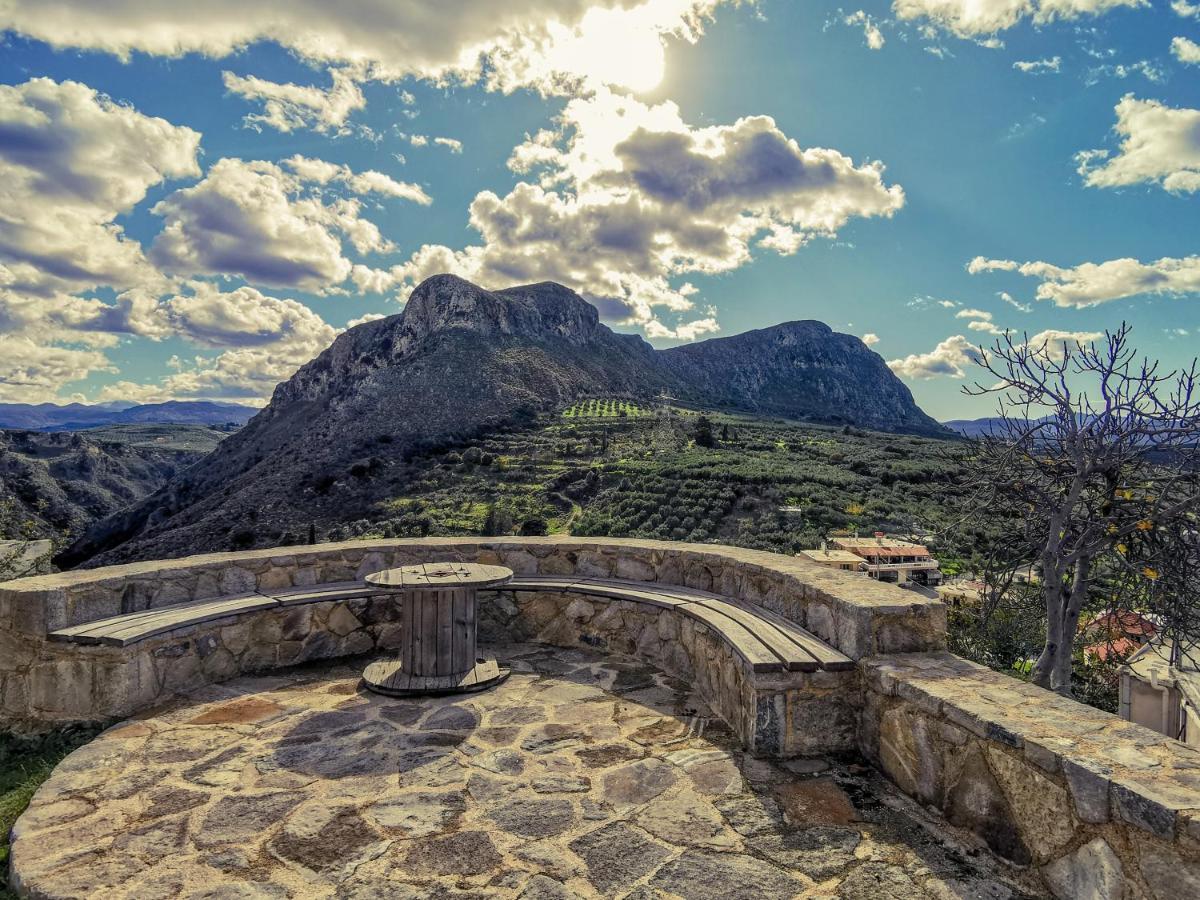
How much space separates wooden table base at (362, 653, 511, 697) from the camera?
3.59 metres

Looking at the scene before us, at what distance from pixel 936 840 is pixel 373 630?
381 cm

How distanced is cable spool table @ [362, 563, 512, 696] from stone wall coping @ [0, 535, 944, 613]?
1.15 meters

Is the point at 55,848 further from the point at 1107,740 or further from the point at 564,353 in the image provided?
the point at 564,353

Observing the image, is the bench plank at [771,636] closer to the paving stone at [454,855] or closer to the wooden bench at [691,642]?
the wooden bench at [691,642]

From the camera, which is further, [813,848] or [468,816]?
[468,816]

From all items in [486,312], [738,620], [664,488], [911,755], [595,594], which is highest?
[486,312]

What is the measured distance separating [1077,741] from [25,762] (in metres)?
4.48

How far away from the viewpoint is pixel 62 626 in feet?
11.1

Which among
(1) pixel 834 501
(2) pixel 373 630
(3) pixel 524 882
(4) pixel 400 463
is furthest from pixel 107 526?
(3) pixel 524 882

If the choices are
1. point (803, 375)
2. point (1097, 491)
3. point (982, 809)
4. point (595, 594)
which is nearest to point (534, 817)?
point (982, 809)

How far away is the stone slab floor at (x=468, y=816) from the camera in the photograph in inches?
74.5

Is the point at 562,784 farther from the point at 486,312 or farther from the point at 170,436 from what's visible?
the point at 170,436

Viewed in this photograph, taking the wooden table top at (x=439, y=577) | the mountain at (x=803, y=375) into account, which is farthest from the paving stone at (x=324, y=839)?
the mountain at (x=803, y=375)

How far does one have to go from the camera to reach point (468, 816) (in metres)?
2.29
